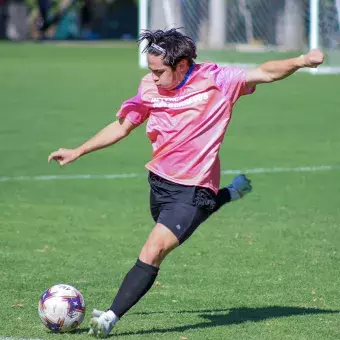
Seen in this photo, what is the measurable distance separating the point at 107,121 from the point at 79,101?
13.1ft

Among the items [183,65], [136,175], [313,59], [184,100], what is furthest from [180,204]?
[136,175]

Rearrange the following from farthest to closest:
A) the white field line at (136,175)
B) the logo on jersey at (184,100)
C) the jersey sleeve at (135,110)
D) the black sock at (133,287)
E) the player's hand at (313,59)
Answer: the white field line at (136,175), the jersey sleeve at (135,110), the logo on jersey at (184,100), the black sock at (133,287), the player's hand at (313,59)

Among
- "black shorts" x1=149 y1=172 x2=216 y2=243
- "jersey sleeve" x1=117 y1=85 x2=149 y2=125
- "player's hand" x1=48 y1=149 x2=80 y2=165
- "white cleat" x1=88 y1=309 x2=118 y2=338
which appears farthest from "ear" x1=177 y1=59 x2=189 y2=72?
"white cleat" x1=88 y1=309 x2=118 y2=338

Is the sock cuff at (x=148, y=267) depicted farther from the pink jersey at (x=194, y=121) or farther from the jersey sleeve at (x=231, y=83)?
the jersey sleeve at (x=231, y=83)

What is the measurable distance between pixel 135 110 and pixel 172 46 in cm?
57

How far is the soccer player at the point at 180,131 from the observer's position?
269 inches

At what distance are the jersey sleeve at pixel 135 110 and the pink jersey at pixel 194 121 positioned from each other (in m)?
0.07

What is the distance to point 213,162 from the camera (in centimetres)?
703

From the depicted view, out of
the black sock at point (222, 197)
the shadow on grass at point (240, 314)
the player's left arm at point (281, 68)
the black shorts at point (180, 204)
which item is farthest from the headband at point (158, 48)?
the shadow on grass at point (240, 314)

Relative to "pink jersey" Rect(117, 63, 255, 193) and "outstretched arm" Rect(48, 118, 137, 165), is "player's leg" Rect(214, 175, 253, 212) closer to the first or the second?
"pink jersey" Rect(117, 63, 255, 193)

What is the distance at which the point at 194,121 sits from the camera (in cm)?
699

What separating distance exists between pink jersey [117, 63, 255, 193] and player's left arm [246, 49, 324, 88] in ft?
0.29

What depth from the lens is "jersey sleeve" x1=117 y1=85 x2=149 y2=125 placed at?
7.15 metres

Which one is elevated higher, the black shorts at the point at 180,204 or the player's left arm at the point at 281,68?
the player's left arm at the point at 281,68
